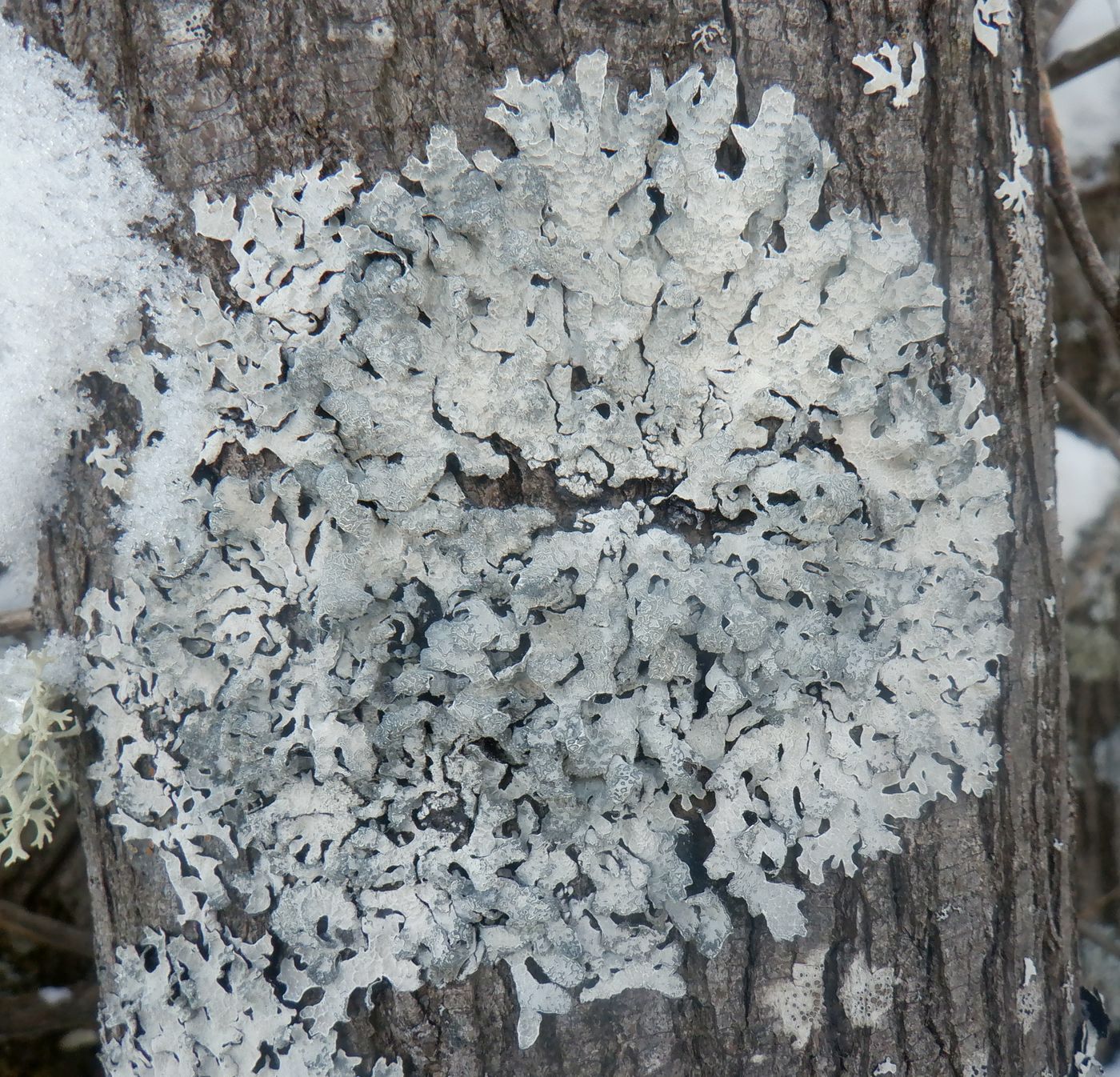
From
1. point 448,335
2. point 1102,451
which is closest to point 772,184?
point 448,335

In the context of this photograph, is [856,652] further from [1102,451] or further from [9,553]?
[1102,451]

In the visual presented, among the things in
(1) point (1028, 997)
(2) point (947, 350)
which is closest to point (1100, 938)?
(1) point (1028, 997)

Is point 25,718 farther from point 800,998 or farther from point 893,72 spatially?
point 893,72

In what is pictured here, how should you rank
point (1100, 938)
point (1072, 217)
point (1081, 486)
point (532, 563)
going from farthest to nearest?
1. point (1081, 486)
2. point (1100, 938)
3. point (1072, 217)
4. point (532, 563)

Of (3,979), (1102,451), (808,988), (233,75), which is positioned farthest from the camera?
(1102,451)

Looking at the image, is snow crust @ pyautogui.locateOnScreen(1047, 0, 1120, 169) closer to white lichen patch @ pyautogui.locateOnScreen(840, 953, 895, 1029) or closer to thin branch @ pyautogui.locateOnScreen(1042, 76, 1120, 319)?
thin branch @ pyautogui.locateOnScreen(1042, 76, 1120, 319)

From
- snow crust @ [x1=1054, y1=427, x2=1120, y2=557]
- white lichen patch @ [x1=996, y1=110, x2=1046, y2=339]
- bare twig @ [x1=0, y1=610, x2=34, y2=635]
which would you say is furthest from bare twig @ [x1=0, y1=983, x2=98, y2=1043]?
snow crust @ [x1=1054, y1=427, x2=1120, y2=557]
